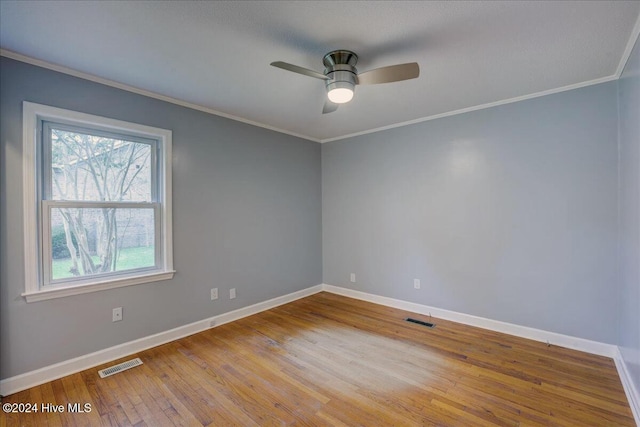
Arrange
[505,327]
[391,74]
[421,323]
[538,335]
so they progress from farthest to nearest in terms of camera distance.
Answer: [421,323], [505,327], [538,335], [391,74]

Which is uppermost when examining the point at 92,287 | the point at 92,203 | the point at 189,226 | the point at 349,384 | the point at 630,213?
the point at 92,203

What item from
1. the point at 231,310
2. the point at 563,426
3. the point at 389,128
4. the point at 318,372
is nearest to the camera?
the point at 563,426

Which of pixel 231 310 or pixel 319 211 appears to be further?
pixel 319 211

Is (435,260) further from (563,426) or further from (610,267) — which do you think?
(563,426)

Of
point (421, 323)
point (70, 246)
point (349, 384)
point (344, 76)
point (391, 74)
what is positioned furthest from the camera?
point (421, 323)

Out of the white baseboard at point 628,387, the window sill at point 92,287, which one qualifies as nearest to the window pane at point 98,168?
the window sill at point 92,287

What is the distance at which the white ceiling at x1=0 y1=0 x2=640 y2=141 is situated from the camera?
168cm

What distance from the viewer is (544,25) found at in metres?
1.83

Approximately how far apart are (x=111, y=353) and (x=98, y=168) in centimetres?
166

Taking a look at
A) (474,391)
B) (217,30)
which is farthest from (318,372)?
Result: (217,30)

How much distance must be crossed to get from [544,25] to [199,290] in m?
3.72

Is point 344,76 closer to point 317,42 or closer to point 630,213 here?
point 317,42

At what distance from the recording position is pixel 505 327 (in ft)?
10.3

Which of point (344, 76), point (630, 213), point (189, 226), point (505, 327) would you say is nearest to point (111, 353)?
point (189, 226)
